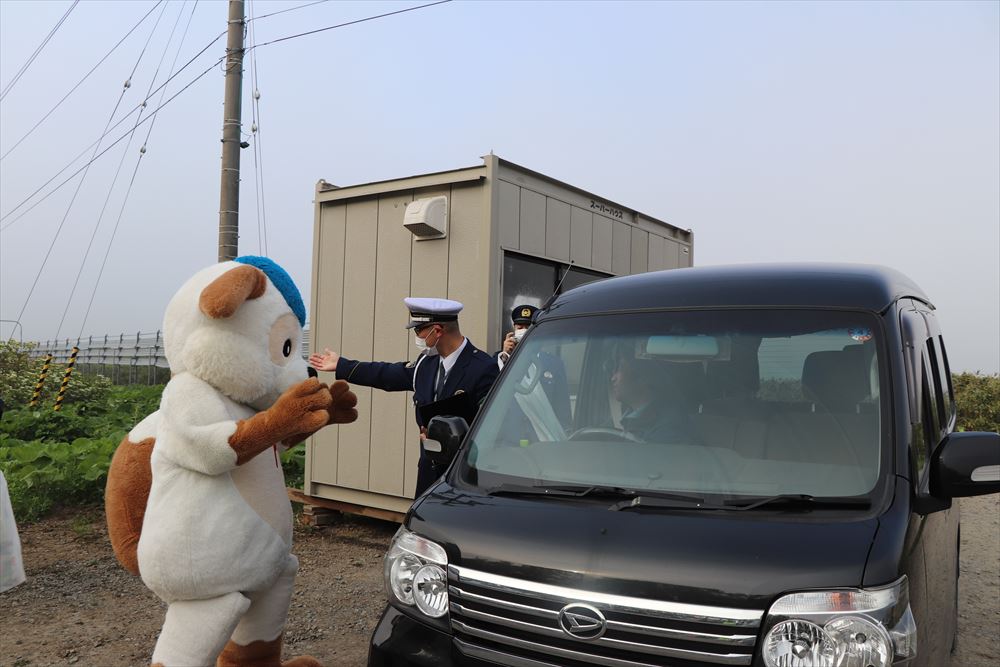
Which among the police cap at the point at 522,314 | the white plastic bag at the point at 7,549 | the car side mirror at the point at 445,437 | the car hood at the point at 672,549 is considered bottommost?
the white plastic bag at the point at 7,549

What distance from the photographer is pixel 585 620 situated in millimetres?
1934

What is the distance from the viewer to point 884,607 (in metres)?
1.80

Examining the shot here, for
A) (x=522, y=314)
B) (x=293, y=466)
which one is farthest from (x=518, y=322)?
(x=293, y=466)

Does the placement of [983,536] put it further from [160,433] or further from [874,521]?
[160,433]

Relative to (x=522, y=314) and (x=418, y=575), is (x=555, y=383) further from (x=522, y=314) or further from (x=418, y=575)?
(x=522, y=314)

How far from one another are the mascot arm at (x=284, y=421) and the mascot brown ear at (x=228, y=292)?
1.31 feet

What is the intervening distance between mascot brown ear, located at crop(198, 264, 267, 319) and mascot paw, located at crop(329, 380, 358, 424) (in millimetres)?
589

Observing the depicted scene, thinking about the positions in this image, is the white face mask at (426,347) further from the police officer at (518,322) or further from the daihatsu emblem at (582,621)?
the daihatsu emblem at (582,621)

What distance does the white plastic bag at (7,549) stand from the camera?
342 centimetres

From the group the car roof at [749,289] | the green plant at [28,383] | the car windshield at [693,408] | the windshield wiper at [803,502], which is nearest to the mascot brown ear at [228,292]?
the car windshield at [693,408]

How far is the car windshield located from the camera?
2264 mm

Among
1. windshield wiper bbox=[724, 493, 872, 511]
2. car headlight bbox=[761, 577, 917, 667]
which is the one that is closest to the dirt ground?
windshield wiper bbox=[724, 493, 872, 511]

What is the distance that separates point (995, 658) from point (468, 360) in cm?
373

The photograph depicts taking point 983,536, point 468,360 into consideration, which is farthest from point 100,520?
point 983,536
